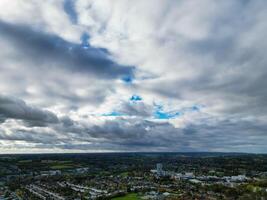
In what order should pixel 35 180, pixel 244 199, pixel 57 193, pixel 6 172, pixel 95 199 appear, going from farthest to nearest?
pixel 6 172 → pixel 35 180 → pixel 57 193 → pixel 95 199 → pixel 244 199

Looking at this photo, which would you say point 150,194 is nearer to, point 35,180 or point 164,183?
point 164,183

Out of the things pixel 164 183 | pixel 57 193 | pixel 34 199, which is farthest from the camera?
pixel 164 183

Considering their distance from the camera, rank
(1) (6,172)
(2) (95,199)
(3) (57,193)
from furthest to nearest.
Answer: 1. (1) (6,172)
2. (3) (57,193)
3. (2) (95,199)

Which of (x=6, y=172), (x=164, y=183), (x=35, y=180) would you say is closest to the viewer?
(x=164, y=183)

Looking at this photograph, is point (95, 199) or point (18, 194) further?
point (18, 194)

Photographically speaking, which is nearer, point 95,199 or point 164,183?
point 95,199

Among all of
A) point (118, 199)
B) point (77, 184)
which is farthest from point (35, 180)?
point (118, 199)

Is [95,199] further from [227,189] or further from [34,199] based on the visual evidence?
[227,189]

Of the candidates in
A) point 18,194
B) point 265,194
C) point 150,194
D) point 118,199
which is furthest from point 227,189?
point 18,194
